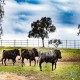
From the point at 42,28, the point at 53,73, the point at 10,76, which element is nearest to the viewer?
the point at 10,76

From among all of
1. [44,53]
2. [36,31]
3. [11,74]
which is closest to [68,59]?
[44,53]

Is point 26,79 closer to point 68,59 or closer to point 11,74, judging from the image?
point 11,74

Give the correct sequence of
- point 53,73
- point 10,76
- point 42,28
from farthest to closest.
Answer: point 42,28 → point 53,73 → point 10,76

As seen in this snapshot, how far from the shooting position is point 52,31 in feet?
370

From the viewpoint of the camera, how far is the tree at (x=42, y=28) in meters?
110

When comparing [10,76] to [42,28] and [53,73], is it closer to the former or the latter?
[53,73]

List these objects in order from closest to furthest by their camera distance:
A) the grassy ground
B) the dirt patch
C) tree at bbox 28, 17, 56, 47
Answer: the dirt patch → the grassy ground → tree at bbox 28, 17, 56, 47

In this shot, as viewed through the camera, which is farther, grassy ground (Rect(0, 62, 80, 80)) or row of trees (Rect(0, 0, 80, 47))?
row of trees (Rect(0, 0, 80, 47))

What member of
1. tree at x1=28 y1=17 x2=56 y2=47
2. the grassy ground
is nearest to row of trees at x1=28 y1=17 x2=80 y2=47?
tree at x1=28 y1=17 x2=56 y2=47

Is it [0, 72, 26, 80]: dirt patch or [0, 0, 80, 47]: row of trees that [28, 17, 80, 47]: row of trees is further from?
[0, 72, 26, 80]: dirt patch

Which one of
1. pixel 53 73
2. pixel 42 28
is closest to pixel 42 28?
pixel 42 28

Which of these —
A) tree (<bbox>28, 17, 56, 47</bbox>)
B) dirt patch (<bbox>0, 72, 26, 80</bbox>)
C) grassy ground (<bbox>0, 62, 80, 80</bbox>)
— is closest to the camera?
dirt patch (<bbox>0, 72, 26, 80</bbox>)

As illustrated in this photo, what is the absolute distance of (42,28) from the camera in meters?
112

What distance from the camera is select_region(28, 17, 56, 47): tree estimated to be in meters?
110
